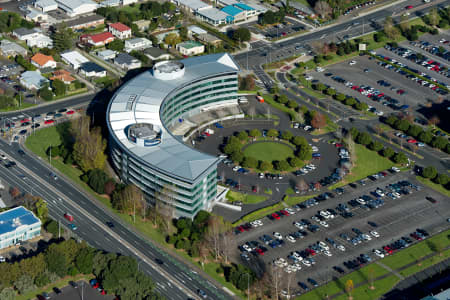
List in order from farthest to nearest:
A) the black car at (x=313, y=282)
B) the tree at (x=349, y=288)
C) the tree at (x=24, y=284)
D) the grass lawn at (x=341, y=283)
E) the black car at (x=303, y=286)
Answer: the black car at (x=313, y=282)
the black car at (x=303, y=286)
the tree at (x=349, y=288)
the grass lawn at (x=341, y=283)
the tree at (x=24, y=284)

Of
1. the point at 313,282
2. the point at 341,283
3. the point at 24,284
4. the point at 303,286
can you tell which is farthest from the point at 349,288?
the point at 24,284

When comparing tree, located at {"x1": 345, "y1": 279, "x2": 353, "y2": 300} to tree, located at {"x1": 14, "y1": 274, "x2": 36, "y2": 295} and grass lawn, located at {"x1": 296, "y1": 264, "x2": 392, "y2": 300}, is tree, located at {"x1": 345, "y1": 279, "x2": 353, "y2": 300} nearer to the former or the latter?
grass lawn, located at {"x1": 296, "y1": 264, "x2": 392, "y2": 300}

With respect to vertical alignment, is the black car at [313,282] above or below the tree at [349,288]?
below

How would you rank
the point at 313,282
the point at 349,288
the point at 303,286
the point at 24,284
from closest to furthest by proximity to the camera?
the point at 24,284 < the point at 349,288 < the point at 303,286 < the point at 313,282

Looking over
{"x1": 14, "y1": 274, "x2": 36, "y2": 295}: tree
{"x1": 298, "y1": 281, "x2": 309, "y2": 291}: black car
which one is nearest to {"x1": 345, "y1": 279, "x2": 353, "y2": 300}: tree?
{"x1": 298, "y1": 281, "x2": 309, "y2": 291}: black car

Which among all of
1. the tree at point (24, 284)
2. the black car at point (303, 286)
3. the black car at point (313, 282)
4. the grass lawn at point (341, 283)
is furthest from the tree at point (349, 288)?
the tree at point (24, 284)

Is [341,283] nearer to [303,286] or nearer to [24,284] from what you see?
[303,286]

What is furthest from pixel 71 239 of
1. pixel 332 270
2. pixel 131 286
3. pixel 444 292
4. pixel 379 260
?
pixel 444 292

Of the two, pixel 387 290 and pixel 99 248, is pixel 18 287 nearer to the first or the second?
pixel 99 248

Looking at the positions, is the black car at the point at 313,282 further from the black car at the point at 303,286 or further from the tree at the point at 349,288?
the tree at the point at 349,288

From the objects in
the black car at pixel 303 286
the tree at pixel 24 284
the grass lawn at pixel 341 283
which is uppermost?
the grass lawn at pixel 341 283
